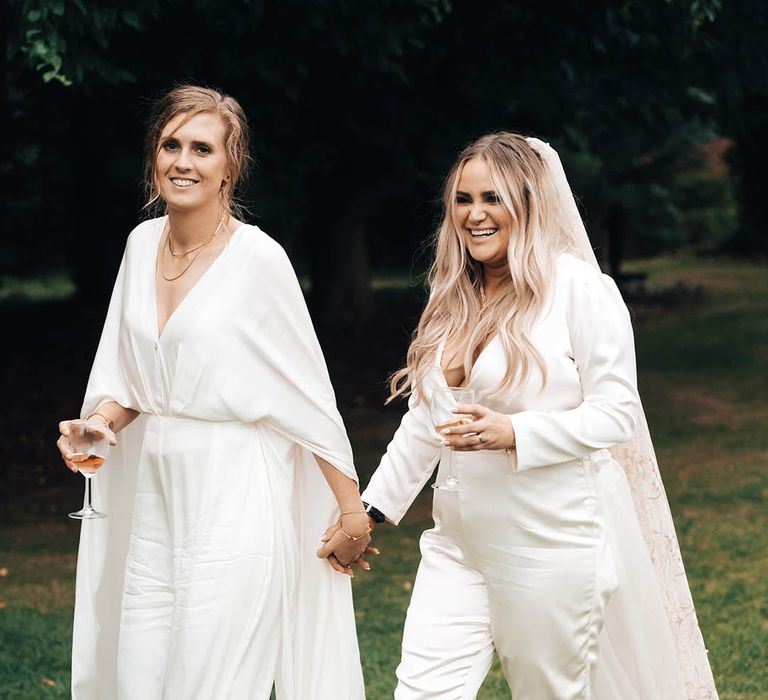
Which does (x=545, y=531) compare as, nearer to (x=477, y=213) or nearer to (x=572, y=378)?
(x=572, y=378)

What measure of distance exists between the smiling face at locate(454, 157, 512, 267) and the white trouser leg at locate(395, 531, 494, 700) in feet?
2.91

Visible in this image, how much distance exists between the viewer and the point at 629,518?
4.31 m

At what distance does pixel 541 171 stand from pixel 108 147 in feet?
36.4

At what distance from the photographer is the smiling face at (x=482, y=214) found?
13.8ft

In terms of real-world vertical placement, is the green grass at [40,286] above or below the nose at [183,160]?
below

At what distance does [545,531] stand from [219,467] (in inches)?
38.6

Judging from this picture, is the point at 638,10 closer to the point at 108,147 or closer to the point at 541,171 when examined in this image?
the point at 108,147

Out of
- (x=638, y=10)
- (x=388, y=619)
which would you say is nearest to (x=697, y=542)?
(x=388, y=619)

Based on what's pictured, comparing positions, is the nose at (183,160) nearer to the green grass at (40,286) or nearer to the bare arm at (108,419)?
the bare arm at (108,419)

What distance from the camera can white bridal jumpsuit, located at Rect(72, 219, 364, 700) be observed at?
13.9 ft

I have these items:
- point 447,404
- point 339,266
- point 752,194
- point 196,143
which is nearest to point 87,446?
point 196,143

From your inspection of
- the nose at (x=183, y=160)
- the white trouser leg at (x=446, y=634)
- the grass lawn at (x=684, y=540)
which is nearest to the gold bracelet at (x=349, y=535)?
the white trouser leg at (x=446, y=634)

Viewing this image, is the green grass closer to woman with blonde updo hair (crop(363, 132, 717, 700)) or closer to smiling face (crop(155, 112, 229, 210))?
smiling face (crop(155, 112, 229, 210))

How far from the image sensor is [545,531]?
13.5 ft
